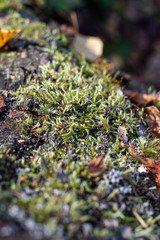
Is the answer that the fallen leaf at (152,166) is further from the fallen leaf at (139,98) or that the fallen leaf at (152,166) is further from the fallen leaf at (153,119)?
the fallen leaf at (139,98)

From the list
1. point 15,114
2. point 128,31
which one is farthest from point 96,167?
point 128,31

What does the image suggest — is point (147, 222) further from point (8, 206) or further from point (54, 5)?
point (54, 5)

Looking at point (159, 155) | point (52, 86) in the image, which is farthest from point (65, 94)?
point (159, 155)

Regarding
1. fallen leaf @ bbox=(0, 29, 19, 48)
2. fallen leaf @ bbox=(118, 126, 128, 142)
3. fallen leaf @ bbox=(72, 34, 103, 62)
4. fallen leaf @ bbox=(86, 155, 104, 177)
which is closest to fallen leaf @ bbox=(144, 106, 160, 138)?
fallen leaf @ bbox=(118, 126, 128, 142)

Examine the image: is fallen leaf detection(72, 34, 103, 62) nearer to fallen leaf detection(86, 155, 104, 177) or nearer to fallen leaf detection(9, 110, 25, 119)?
fallen leaf detection(9, 110, 25, 119)

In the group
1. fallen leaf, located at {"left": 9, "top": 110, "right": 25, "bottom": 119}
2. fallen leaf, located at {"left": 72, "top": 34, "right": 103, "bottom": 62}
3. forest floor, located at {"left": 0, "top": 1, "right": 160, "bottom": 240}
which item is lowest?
fallen leaf, located at {"left": 9, "top": 110, "right": 25, "bottom": 119}

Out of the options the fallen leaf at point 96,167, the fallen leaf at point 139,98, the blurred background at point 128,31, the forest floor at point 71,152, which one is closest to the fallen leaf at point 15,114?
the forest floor at point 71,152
